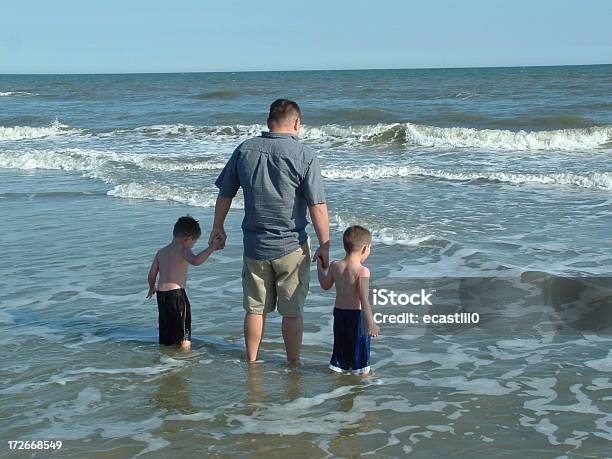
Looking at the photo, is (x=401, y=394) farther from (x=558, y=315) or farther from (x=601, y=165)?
(x=601, y=165)

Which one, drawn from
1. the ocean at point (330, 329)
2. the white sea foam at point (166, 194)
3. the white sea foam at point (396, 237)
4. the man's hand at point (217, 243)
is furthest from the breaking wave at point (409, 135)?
the man's hand at point (217, 243)

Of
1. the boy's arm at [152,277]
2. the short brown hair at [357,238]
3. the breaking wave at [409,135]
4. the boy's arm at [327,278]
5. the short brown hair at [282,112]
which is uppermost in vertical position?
the short brown hair at [282,112]

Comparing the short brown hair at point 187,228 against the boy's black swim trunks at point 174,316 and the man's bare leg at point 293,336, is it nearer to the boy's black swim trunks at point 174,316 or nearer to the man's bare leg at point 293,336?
the boy's black swim trunks at point 174,316

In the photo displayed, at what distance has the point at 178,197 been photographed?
41.3 ft

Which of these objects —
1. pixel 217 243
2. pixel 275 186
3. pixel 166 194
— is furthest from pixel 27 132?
pixel 275 186

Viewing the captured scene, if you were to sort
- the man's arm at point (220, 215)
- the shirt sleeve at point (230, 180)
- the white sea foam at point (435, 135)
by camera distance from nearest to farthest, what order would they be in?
the shirt sleeve at point (230, 180)
the man's arm at point (220, 215)
the white sea foam at point (435, 135)

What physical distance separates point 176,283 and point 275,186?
1.30m

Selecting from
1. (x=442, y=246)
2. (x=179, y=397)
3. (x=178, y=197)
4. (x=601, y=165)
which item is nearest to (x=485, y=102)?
(x=601, y=165)

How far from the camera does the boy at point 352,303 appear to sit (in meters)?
5.00

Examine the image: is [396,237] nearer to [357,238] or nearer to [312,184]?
[357,238]

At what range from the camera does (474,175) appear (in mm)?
14578

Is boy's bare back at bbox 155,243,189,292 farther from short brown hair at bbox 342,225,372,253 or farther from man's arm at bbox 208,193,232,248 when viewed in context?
short brown hair at bbox 342,225,372,253

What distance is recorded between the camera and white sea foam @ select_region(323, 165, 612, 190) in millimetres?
13367

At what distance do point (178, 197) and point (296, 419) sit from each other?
846cm
